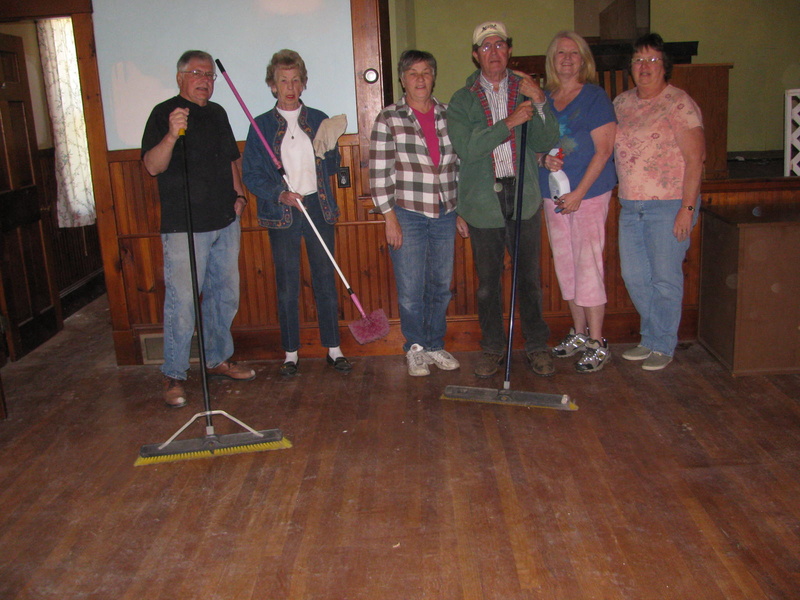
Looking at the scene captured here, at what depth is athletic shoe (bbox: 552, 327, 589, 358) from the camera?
3803 mm

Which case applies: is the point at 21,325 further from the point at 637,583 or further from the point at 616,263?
the point at 637,583

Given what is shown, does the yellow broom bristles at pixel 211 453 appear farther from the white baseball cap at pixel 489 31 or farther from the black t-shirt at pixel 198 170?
the white baseball cap at pixel 489 31

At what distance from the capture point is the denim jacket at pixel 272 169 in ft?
11.8

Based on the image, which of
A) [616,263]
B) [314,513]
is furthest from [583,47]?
[314,513]

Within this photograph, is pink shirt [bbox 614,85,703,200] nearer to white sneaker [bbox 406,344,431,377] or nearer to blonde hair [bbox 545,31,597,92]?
blonde hair [bbox 545,31,597,92]

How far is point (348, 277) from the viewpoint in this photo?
13.4 feet

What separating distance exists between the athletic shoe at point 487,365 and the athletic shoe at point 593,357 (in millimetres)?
386

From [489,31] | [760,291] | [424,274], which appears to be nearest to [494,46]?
[489,31]

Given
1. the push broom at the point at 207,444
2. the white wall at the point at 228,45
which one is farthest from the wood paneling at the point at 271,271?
the push broom at the point at 207,444

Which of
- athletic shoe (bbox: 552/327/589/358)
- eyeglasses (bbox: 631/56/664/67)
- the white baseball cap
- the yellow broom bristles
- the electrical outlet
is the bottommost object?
the yellow broom bristles

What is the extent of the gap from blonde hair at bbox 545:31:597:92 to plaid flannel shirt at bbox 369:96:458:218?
51 cm

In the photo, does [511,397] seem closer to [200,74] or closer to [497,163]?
[497,163]

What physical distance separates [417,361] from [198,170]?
1.38 metres

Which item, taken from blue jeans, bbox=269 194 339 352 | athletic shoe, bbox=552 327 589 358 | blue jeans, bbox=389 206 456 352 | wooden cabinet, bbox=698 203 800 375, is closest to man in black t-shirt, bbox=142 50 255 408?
blue jeans, bbox=269 194 339 352
